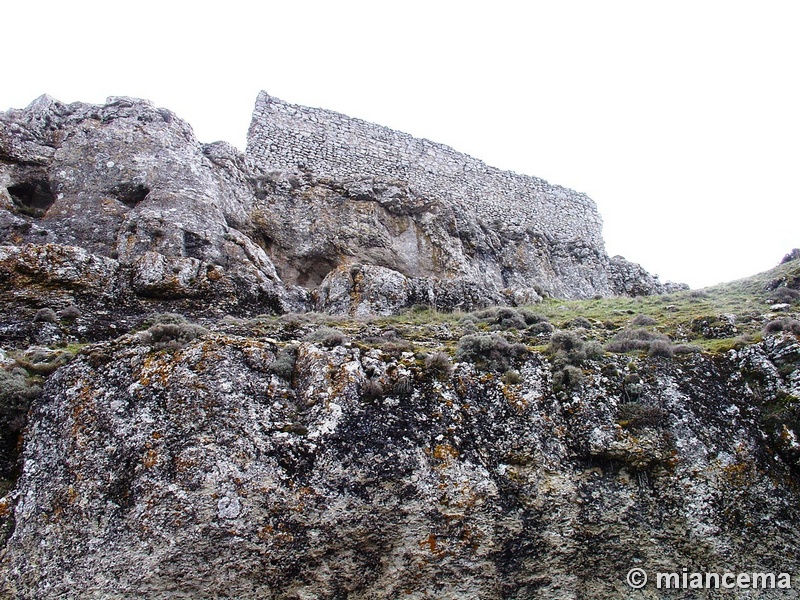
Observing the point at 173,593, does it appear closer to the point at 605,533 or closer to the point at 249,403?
the point at 249,403

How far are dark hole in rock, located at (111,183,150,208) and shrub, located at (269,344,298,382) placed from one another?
9.34m

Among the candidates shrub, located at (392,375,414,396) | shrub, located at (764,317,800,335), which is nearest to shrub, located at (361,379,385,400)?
shrub, located at (392,375,414,396)

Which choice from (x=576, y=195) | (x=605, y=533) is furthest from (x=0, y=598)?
(x=576, y=195)

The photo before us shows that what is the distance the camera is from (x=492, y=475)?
7.72 m

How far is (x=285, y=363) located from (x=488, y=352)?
327 cm

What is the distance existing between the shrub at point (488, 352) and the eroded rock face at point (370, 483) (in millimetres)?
606

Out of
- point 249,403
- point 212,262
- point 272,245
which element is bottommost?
point 249,403

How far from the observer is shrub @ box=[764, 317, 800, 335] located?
976 centimetres

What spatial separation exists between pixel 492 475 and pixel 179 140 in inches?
580

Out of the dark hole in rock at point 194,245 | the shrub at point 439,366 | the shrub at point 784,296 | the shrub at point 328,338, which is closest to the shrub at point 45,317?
the dark hole in rock at point 194,245

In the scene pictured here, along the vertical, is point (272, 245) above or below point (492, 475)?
above

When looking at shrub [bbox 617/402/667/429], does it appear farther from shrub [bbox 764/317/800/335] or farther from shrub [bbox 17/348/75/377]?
shrub [bbox 17/348/75/377]

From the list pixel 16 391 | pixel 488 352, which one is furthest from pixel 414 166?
pixel 16 391

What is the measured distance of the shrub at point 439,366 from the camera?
891 cm
